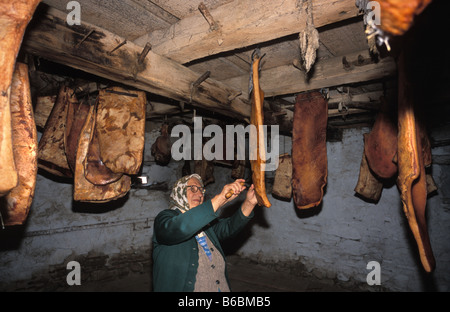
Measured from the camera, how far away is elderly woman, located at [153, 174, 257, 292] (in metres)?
1.91

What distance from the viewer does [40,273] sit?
14.4 ft

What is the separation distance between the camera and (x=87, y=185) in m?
2.42

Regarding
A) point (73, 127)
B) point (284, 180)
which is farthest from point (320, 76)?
point (73, 127)

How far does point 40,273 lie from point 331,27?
577cm

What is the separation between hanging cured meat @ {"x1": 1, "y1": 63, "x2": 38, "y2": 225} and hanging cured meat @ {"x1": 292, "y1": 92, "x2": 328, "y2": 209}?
247 centimetres

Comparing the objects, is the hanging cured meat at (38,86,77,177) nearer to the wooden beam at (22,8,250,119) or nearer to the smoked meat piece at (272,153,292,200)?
the wooden beam at (22,8,250,119)

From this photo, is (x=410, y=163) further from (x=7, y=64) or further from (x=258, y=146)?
(x=7, y=64)

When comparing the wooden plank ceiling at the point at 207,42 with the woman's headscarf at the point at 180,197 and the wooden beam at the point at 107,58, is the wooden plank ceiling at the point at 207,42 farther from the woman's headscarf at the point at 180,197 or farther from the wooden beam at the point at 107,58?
the woman's headscarf at the point at 180,197

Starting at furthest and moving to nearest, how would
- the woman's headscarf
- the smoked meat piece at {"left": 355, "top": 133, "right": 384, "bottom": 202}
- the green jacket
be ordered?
1. the smoked meat piece at {"left": 355, "top": 133, "right": 384, "bottom": 202}
2. the woman's headscarf
3. the green jacket

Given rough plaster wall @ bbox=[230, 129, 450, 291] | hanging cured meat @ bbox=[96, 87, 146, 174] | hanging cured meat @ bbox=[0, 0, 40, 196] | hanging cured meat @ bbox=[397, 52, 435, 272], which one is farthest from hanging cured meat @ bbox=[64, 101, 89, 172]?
rough plaster wall @ bbox=[230, 129, 450, 291]

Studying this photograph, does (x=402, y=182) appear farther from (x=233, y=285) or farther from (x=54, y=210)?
(x=54, y=210)

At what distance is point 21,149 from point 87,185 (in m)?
1.06

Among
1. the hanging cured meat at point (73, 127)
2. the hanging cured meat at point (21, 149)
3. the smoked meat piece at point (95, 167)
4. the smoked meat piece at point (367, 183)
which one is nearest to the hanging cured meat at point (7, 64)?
the hanging cured meat at point (21, 149)
